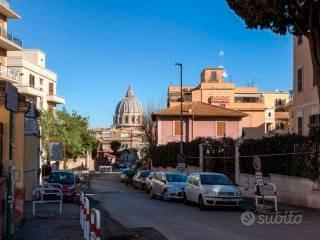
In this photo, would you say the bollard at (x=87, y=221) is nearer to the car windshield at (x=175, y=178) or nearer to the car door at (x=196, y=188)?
the car door at (x=196, y=188)

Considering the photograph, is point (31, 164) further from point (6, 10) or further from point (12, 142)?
point (6, 10)

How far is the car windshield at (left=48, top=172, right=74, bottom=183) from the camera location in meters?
31.8

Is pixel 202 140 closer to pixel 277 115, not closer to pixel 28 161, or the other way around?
pixel 28 161

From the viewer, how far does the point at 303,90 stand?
37.1 meters

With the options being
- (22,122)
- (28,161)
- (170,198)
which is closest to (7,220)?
(22,122)

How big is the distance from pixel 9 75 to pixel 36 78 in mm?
19244

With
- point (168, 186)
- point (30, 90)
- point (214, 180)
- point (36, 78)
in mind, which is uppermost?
point (36, 78)

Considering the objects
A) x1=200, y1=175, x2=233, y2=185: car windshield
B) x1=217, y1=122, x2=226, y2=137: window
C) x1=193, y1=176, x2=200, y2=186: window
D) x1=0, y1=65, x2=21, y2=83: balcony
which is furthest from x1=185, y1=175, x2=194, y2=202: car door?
x1=217, y1=122, x2=226, y2=137: window

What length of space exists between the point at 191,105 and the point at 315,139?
2154 inches

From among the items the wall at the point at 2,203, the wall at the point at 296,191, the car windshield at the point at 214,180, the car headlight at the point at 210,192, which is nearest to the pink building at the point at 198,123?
the wall at the point at 296,191

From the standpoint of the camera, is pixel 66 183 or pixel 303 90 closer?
pixel 66 183

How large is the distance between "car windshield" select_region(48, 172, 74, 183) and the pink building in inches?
1686

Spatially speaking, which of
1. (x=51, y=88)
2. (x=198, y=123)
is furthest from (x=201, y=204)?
(x=51, y=88)

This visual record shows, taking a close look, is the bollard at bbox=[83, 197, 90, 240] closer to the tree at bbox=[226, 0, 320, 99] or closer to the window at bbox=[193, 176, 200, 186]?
the tree at bbox=[226, 0, 320, 99]
